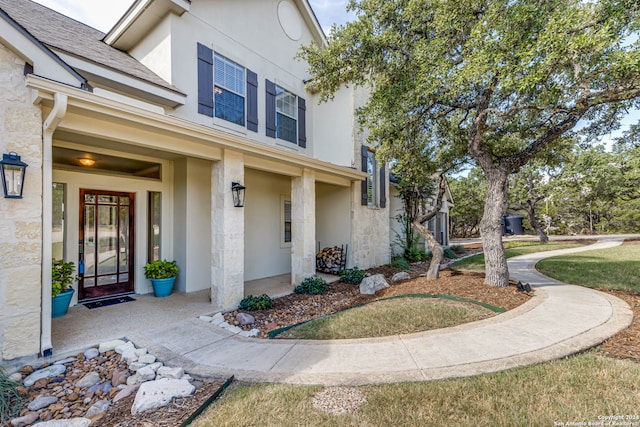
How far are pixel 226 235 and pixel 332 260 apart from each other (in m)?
4.36

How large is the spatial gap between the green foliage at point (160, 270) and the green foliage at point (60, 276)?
4.33ft

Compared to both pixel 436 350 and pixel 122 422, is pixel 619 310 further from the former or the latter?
pixel 122 422

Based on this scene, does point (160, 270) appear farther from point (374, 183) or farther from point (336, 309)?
point (374, 183)

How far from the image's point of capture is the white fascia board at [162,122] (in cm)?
338

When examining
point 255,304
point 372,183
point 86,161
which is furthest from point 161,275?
point 372,183

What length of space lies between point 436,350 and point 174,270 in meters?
5.49

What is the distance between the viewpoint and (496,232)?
6070mm

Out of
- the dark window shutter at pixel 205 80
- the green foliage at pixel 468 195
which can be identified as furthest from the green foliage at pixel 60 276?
the green foliage at pixel 468 195

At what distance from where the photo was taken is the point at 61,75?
3.73m

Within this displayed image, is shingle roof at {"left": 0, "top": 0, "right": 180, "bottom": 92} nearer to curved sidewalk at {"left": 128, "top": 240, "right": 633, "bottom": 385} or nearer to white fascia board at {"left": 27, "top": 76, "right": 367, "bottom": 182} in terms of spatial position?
white fascia board at {"left": 27, "top": 76, "right": 367, "bottom": 182}

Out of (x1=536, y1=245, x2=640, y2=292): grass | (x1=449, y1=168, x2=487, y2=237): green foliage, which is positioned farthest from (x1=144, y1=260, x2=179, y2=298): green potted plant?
(x1=449, y1=168, x2=487, y2=237): green foliage

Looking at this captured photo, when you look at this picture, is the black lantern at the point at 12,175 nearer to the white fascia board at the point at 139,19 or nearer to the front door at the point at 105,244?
the front door at the point at 105,244

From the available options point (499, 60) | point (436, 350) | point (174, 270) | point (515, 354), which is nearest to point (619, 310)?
point (515, 354)

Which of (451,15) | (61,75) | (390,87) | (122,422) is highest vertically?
(451,15)
